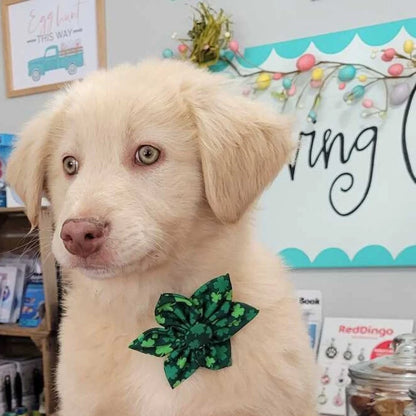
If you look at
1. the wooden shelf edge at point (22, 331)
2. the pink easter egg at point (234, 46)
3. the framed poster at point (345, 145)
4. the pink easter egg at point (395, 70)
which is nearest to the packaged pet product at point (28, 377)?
the wooden shelf edge at point (22, 331)

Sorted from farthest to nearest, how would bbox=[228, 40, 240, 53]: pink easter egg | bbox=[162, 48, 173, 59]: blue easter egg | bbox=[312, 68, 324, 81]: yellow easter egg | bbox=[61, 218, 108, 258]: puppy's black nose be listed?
bbox=[162, 48, 173, 59]: blue easter egg
bbox=[228, 40, 240, 53]: pink easter egg
bbox=[312, 68, 324, 81]: yellow easter egg
bbox=[61, 218, 108, 258]: puppy's black nose

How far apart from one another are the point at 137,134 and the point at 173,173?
7cm

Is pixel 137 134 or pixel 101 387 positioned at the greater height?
pixel 137 134

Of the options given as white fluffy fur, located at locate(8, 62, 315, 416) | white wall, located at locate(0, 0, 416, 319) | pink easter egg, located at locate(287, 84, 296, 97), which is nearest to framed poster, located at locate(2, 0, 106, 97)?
white wall, located at locate(0, 0, 416, 319)

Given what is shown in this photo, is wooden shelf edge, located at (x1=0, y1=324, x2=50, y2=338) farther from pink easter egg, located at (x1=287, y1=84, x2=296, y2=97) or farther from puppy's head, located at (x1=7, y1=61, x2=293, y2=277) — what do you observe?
puppy's head, located at (x1=7, y1=61, x2=293, y2=277)

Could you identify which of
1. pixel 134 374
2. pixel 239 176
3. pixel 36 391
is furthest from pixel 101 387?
pixel 36 391

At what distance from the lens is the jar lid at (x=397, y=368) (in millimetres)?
952

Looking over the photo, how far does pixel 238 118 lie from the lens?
0.92m

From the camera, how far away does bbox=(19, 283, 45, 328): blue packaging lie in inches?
85.9

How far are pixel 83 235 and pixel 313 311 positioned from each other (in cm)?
115

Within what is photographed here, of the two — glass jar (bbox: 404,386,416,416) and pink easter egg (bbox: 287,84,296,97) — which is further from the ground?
pink easter egg (bbox: 287,84,296,97)

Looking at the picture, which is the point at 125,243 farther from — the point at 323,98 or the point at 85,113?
the point at 323,98

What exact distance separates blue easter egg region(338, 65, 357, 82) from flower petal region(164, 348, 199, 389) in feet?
3.52

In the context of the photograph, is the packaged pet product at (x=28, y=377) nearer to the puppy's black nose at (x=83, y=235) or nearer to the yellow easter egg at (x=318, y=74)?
the yellow easter egg at (x=318, y=74)
